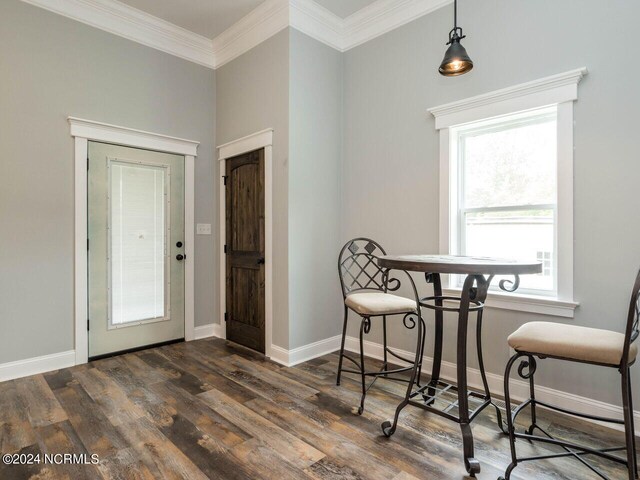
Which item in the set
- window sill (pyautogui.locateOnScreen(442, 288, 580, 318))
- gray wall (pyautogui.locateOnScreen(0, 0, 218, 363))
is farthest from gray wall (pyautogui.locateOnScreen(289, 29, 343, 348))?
gray wall (pyautogui.locateOnScreen(0, 0, 218, 363))

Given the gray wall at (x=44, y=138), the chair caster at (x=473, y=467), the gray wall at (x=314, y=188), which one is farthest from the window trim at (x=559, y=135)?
the gray wall at (x=44, y=138)

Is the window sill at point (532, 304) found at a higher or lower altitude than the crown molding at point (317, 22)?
lower

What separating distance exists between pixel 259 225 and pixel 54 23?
2511 mm

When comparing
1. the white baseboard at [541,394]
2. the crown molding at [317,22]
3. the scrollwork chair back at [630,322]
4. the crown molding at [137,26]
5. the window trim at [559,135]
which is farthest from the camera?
the crown molding at [317,22]

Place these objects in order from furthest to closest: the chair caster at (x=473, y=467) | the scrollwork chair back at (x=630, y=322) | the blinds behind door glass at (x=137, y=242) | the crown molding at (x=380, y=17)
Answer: the blinds behind door glass at (x=137, y=242) < the crown molding at (x=380, y=17) < the chair caster at (x=473, y=467) < the scrollwork chair back at (x=630, y=322)

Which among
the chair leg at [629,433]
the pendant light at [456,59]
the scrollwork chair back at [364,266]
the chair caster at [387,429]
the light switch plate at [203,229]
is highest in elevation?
the pendant light at [456,59]

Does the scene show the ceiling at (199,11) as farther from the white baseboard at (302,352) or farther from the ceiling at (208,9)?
the white baseboard at (302,352)

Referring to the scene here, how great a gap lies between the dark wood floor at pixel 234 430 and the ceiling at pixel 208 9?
3.42m

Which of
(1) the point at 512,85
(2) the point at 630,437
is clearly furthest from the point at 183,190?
(2) the point at 630,437

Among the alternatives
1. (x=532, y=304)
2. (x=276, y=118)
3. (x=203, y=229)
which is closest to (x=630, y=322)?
(x=532, y=304)

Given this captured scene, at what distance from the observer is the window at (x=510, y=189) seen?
8.19ft

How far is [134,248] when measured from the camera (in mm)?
3582

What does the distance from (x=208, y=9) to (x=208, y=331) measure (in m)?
3.42

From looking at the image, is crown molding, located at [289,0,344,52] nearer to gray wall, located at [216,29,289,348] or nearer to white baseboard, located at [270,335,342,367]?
gray wall, located at [216,29,289,348]
